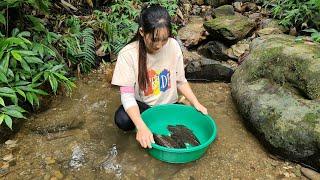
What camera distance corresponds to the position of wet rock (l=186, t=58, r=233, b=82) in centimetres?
429

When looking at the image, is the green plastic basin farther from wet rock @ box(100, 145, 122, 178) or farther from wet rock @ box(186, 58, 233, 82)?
wet rock @ box(186, 58, 233, 82)

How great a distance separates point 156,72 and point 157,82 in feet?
0.31

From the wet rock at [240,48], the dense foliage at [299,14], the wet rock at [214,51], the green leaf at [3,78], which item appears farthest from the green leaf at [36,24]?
the dense foliage at [299,14]

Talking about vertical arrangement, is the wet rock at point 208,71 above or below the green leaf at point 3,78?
below

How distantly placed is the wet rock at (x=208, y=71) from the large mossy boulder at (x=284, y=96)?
1.58ft

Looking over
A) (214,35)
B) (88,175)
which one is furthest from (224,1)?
(88,175)

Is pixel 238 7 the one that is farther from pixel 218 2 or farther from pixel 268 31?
pixel 268 31

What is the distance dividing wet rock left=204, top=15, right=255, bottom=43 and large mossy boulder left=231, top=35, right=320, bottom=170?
1.05m

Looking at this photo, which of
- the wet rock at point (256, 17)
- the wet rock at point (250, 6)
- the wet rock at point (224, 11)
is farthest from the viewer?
the wet rock at point (250, 6)

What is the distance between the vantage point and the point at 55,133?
10.6 ft

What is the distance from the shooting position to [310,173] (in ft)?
9.11

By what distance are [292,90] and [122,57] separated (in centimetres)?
165

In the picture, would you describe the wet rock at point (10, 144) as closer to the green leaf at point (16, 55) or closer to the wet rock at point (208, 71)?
the green leaf at point (16, 55)

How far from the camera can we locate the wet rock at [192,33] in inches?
203
